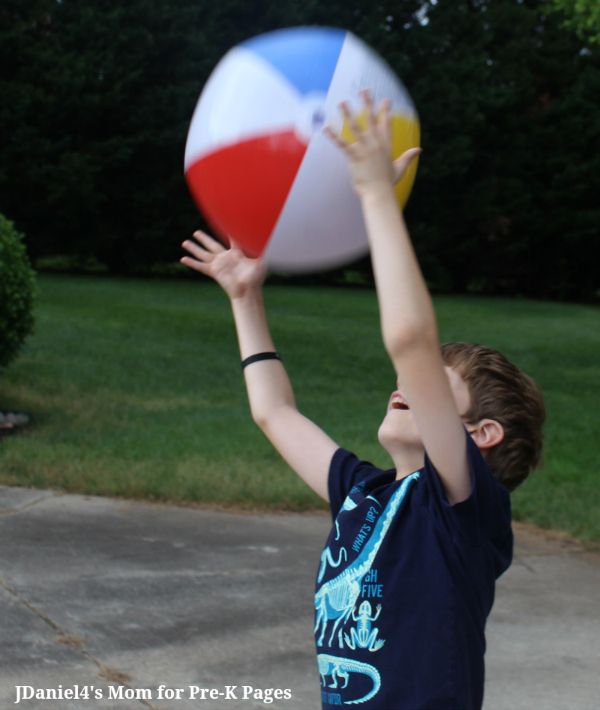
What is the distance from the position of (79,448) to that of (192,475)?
3.15 feet

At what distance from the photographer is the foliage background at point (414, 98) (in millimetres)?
21781

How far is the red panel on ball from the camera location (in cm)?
185

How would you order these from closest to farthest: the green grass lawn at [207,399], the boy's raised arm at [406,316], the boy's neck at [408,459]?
the boy's raised arm at [406,316] < the boy's neck at [408,459] < the green grass lawn at [207,399]

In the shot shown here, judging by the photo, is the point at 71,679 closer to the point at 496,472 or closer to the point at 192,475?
the point at 496,472

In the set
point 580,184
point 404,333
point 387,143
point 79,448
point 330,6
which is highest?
point 330,6

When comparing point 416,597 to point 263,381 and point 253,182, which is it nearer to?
point 263,381

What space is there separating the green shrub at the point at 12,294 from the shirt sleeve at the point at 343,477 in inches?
187

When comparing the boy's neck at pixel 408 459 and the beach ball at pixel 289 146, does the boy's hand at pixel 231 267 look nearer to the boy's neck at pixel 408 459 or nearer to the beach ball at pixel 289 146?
the beach ball at pixel 289 146

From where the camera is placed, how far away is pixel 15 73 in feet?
72.7

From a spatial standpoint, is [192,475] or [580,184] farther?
[580,184]

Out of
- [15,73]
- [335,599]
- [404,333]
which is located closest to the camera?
[404,333]

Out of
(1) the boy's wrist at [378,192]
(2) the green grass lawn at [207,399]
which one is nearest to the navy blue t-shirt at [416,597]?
(1) the boy's wrist at [378,192]

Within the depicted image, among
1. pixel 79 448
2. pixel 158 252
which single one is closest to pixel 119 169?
pixel 158 252

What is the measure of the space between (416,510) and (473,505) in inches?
4.4
